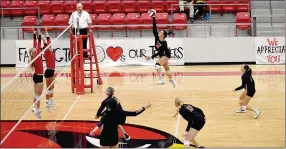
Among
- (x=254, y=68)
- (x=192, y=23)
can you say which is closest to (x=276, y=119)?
(x=254, y=68)

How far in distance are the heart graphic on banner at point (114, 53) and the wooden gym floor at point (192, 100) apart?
683 millimetres

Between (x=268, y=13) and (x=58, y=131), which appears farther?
(x=268, y=13)

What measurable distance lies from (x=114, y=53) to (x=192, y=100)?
7.21m

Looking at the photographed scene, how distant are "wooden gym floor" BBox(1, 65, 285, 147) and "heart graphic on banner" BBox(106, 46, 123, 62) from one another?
0.68m

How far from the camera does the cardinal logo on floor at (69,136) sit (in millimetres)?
12312

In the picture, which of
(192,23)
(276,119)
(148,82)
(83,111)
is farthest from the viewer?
(192,23)

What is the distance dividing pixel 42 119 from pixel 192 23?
11.5 m

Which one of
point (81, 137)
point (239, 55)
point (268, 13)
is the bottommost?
point (81, 137)

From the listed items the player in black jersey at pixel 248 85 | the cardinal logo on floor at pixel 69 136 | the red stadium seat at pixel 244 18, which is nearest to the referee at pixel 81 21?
the cardinal logo on floor at pixel 69 136

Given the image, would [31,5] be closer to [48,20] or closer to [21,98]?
[48,20]

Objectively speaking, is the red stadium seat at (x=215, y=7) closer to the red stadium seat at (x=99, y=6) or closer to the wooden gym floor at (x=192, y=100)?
the wooden gym floor at (x=192, y=100)

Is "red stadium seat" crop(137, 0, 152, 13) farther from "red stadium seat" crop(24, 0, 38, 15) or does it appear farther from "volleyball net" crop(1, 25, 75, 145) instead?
"red stadium seat" crop(24, 0, 38, 15)

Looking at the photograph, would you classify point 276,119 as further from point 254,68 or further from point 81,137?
point 254,68

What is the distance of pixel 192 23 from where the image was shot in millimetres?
24562
